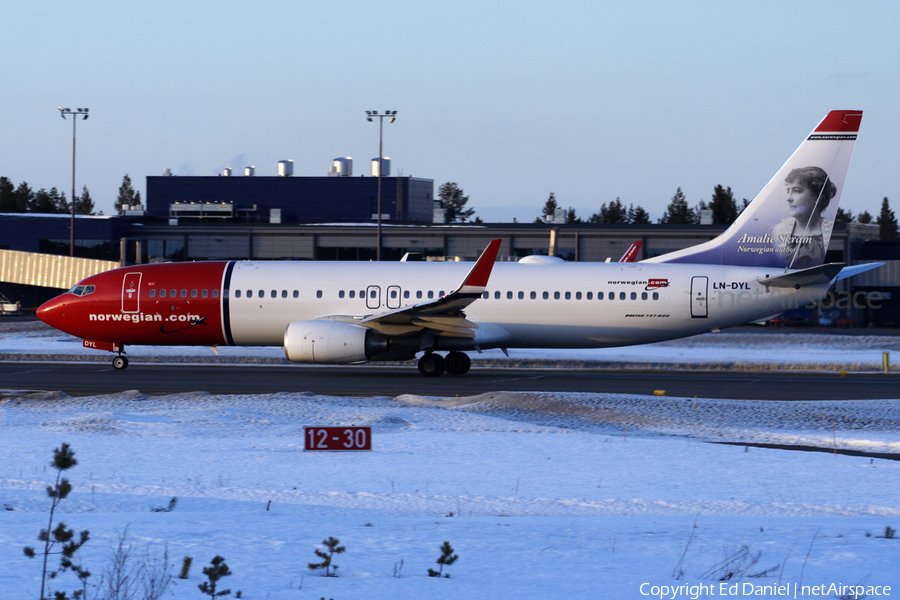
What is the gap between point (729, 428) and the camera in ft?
56.2

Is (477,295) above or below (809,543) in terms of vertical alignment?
above

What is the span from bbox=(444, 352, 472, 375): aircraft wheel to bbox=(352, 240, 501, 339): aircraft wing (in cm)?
76

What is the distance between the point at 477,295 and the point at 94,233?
4970 centimetres

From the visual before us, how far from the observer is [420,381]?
26391 millimetres

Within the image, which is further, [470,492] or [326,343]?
[326,343]

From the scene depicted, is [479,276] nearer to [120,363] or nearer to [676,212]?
[120,363]

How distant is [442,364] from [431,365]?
338 mm

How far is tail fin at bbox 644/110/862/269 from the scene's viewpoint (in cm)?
2834

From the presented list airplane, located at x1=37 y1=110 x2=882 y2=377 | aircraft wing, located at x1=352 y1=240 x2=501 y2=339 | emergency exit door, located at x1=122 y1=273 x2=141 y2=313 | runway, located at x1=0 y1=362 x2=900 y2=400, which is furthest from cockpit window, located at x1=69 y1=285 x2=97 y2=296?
aircraft wing, located at x1=352 y1=240 x2=501 y2=339

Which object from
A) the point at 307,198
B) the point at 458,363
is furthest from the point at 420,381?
the point at 307,198

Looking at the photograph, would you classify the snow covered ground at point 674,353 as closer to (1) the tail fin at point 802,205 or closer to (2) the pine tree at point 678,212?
(1) the tail fin at point 802,205

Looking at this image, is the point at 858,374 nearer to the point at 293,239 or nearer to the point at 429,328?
the point at 429,328

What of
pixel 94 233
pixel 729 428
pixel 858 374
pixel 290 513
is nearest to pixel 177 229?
pixel 94 233

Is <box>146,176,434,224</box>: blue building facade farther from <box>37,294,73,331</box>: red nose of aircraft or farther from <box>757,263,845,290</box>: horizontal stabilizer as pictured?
<box>757,263,845,290</box>: horizontal stabilizer
